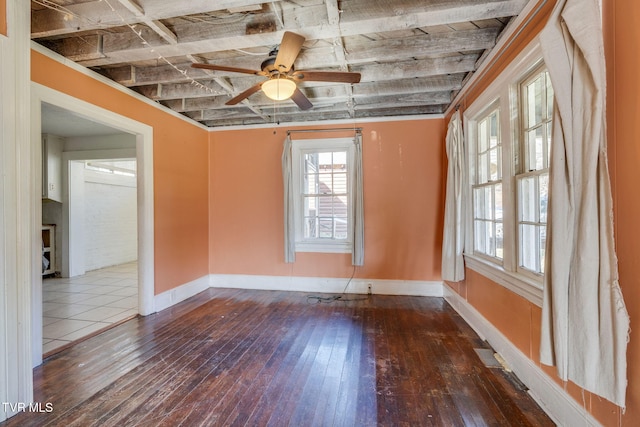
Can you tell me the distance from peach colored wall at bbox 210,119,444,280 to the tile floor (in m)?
1.40

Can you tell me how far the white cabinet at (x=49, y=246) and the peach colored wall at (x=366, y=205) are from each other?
3236 mm

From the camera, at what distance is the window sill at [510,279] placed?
1.90m

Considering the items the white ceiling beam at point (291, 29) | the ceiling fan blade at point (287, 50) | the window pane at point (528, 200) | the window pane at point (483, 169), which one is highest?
the white ceiling beam at point (291, 29)

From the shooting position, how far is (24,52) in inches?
69.9

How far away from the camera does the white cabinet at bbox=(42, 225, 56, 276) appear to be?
5.21 meters

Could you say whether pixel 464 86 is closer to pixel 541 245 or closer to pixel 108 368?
pixel 541 245

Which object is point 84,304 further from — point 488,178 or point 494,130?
point 494,130

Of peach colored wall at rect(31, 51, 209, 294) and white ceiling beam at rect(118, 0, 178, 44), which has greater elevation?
white ceiling beam at rect(118, 0, 178, 44)

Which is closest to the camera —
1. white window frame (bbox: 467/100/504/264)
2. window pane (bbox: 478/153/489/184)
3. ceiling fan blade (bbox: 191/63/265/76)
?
ceiling fan blade (bbox: 191/63/265/76)

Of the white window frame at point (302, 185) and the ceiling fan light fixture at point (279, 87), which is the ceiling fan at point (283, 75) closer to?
the ceiling fan light fixture at point (279, 87)

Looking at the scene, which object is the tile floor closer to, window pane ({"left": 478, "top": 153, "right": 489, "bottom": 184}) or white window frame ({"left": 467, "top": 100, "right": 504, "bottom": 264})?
white window frame ({"left": 467, "top": 100, "right": 504, "bottom": 264})

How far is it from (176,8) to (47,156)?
5.06 m

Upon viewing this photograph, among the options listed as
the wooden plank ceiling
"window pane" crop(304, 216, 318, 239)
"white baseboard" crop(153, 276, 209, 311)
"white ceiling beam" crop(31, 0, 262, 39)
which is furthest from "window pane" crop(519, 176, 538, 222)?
"white baseboard" crop(153, 276, 209, 311)

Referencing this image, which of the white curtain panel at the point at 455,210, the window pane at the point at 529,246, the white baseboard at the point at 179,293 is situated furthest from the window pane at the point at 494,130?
the white baseboard at the point at 179,293
